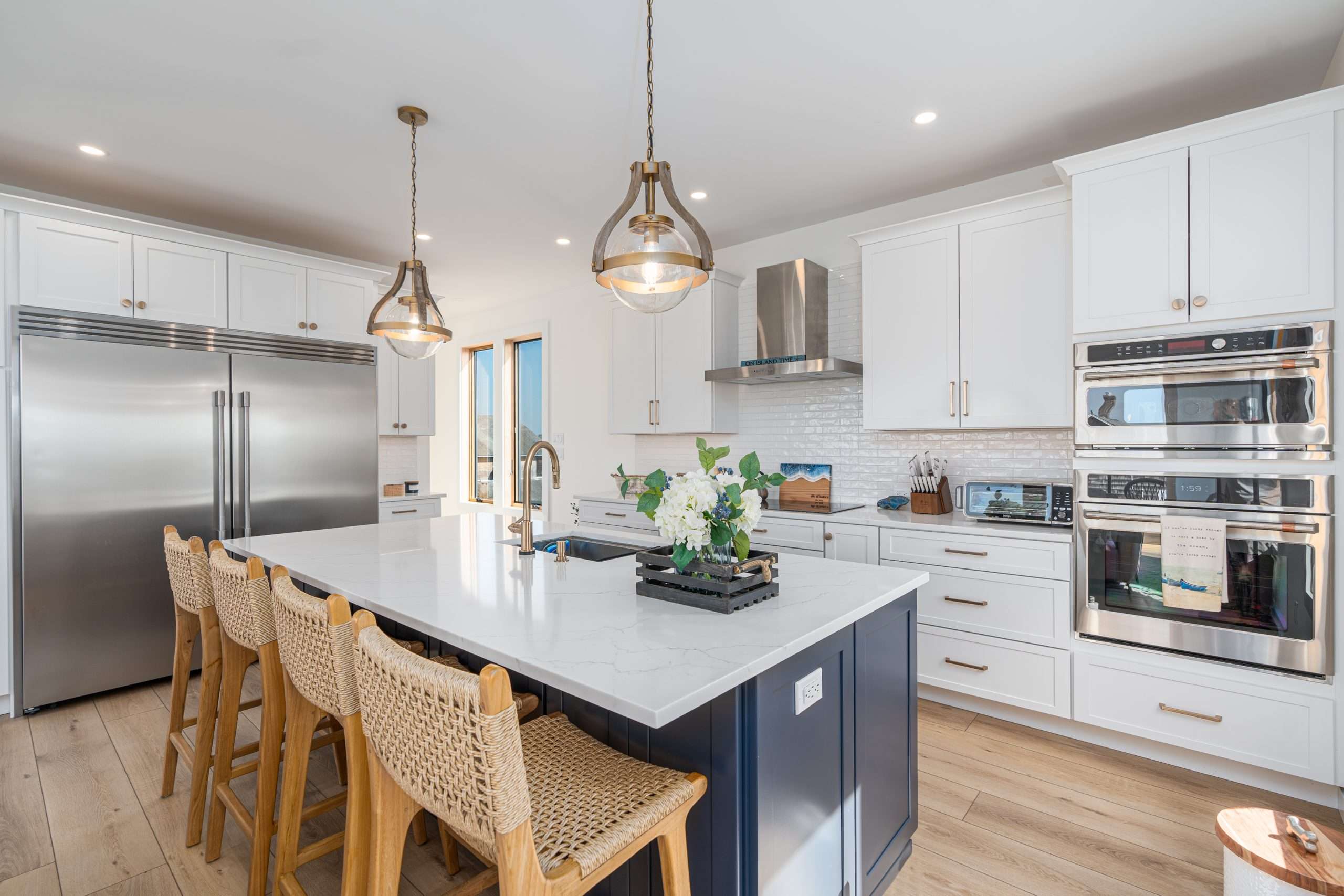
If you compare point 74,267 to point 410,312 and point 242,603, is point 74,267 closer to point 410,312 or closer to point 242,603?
point 410,312

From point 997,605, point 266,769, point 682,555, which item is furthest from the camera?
point 997,605

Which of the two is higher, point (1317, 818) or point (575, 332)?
point (575, 332)

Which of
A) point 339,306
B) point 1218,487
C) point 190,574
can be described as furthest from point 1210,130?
point 339,306

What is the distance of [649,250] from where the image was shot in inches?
69.1

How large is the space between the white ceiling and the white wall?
0.27m

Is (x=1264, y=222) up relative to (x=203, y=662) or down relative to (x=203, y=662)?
up

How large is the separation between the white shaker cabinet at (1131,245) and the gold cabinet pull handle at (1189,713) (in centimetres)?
142

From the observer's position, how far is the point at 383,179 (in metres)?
3.22

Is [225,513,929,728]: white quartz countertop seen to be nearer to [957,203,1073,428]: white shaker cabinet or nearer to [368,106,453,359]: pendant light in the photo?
[368,106,453,359]: pendant light

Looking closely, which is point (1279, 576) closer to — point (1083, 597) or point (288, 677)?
point (1083, 597)

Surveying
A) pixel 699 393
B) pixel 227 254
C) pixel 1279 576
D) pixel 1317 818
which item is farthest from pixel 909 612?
pixel 227 254

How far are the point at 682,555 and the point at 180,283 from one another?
11.4 ft

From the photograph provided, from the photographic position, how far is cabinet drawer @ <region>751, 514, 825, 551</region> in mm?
3252

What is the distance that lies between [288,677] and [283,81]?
2.11 m
